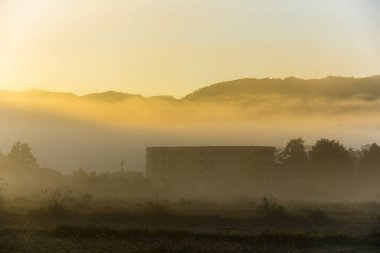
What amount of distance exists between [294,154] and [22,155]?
4002cm

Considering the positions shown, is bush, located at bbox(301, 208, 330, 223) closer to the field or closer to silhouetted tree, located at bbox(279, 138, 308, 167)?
the field

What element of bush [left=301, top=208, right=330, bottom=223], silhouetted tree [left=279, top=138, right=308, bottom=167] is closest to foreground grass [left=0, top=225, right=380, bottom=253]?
bush [left=301, top=208, right=330, bottom=223]

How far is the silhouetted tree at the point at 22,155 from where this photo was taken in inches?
3664

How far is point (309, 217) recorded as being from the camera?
33062 millimetres

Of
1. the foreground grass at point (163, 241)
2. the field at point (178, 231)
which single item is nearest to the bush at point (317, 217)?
the field at point (178, 231)

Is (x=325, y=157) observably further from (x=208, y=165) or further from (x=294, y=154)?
(x=208, y=165)

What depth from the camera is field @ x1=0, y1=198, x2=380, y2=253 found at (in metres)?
21.6

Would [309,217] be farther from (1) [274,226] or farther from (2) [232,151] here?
(2) [232,151]

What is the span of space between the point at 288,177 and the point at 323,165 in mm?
4625

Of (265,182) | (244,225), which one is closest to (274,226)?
(244,225)

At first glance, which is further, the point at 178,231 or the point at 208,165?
the point at 208,165

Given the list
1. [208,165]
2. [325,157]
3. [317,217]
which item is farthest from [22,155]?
[317,217]

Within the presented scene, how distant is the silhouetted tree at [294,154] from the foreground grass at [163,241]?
56.8 meters

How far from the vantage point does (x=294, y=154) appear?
8256cm
